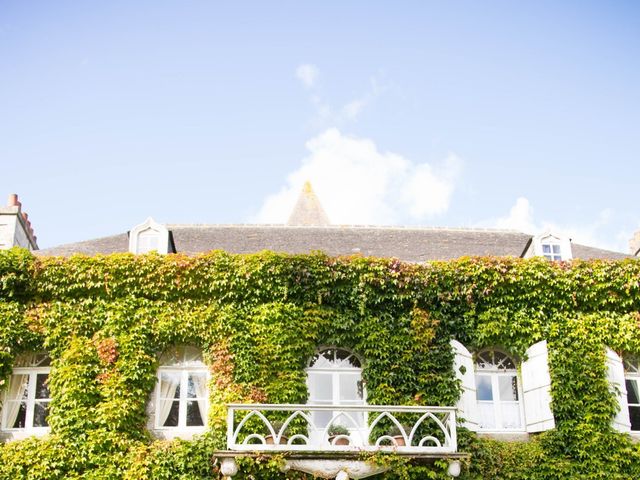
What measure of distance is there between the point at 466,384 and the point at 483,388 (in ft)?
2.07

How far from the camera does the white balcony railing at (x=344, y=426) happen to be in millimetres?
15234

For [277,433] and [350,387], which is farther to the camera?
[350,387]

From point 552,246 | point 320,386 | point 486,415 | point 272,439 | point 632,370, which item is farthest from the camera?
point 552,246

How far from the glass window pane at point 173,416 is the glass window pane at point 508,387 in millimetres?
6859

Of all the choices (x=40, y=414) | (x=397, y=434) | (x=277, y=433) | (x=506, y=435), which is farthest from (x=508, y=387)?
(x=40, y=414)

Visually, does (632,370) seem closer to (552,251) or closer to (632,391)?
(632,391)

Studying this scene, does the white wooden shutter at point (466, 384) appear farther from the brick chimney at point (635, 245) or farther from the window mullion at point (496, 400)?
the brick chimney at point (635, 245)

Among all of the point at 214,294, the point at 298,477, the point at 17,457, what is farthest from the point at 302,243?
the point at 17,457

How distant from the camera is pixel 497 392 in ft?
58.6

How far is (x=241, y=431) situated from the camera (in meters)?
16.3

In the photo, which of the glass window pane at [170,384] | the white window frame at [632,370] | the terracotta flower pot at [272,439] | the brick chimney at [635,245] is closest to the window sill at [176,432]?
the glass window pane at [170,384]

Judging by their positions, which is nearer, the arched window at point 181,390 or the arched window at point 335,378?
the arched window at point 181,390

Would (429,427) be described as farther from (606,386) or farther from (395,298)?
(606,386)

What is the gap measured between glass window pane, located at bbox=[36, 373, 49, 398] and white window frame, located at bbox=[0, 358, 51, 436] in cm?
6
